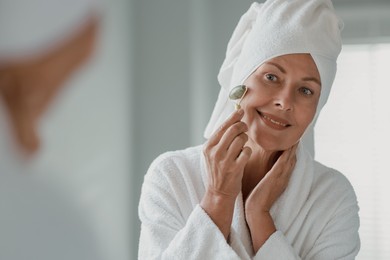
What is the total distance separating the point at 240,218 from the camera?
1.37m

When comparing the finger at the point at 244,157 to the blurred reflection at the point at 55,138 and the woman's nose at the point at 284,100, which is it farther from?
the blurred reflection at the point at 55,138

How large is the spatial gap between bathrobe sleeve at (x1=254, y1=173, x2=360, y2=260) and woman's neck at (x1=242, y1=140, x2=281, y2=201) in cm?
13

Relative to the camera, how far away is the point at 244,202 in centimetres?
142

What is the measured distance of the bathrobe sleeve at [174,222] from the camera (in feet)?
3.98

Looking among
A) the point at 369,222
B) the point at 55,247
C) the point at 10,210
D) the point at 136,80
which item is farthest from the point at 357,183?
the point at 10,210

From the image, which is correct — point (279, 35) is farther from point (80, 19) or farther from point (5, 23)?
point (80, 19)

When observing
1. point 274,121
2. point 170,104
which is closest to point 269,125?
point 274,121

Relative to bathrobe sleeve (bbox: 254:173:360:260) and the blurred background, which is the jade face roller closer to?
bathrobe sleeve (bbox: 254:173:360:260)

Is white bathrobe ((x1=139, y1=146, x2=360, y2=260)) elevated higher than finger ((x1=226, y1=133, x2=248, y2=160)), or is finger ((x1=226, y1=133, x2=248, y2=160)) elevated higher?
finger ((x1=226, y1=133, x2=248, y2=160))

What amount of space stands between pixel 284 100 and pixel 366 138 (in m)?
1.85

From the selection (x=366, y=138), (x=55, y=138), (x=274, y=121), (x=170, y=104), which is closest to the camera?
(x=274, y=121)

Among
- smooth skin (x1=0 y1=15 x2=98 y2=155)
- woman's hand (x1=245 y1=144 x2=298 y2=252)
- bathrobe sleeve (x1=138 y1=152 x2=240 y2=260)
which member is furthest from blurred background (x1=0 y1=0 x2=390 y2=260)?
woman's hand (x1=245 y1=144 x2=298 y2=252)

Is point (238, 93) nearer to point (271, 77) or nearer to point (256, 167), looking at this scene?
point (271, 77)

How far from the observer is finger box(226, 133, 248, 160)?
48.6 inches
